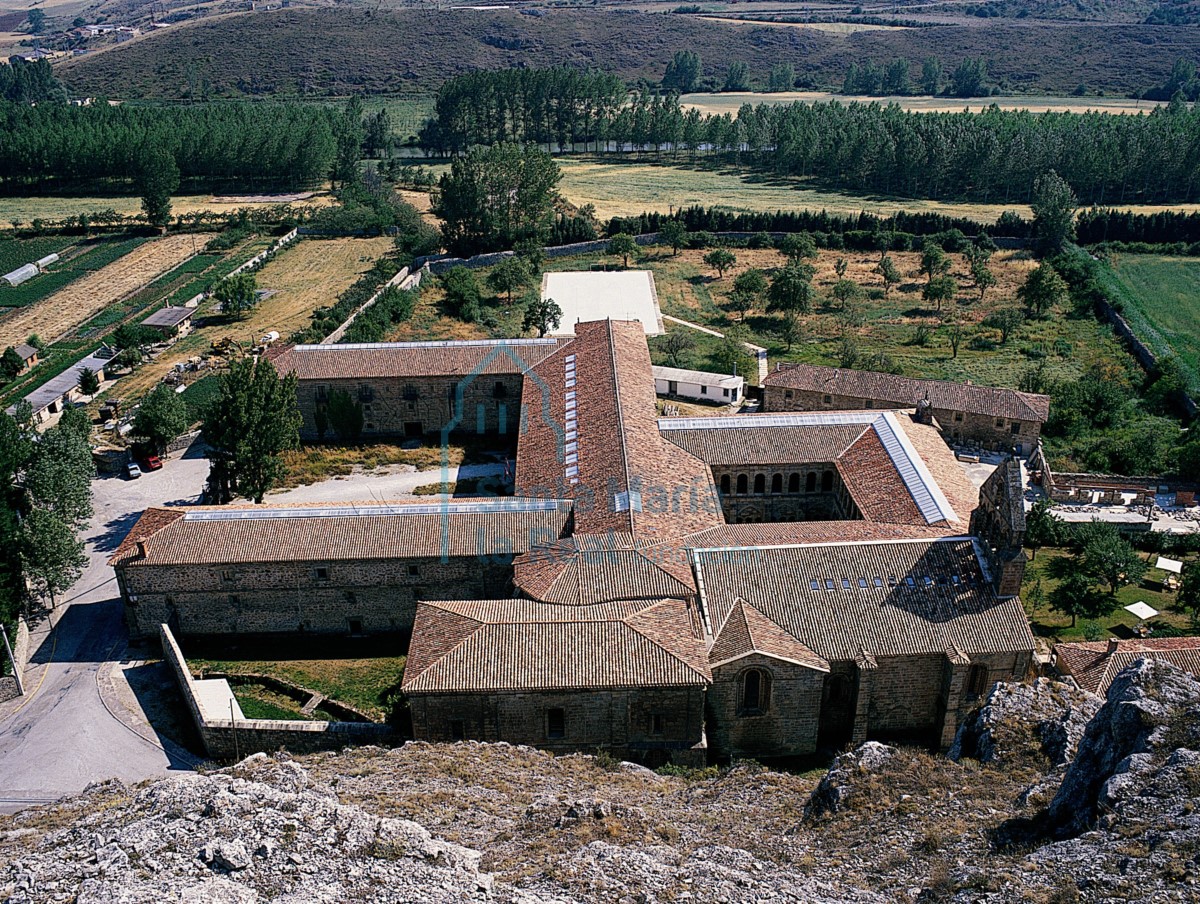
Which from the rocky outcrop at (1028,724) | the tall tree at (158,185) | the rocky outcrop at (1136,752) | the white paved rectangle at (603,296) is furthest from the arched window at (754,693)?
the tall tree at (158,185)

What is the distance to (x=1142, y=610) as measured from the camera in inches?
1720

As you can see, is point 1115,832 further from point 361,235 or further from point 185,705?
point 361,235

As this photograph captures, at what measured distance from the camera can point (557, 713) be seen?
33.5 metres

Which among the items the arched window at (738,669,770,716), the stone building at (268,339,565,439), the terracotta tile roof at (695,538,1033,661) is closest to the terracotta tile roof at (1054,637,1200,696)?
the terracotta tile roof at (695,538,1033,661)

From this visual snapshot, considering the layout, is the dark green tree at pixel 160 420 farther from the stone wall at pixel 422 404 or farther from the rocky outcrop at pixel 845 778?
the rocky outcrop at pixel 845 778

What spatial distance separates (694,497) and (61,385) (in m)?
48.4

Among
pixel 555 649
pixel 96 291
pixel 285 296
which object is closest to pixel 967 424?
pixel 555 649

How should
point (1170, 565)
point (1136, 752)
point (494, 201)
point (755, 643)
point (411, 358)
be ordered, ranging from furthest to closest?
1. point (494, 201)
2. point (411, 358)
3. point (1170, 565)
4. point (755, 643)
5. point (1136, 752)

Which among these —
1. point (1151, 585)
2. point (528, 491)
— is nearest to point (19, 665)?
point (528, 491)

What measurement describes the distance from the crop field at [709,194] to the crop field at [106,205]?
30.3m

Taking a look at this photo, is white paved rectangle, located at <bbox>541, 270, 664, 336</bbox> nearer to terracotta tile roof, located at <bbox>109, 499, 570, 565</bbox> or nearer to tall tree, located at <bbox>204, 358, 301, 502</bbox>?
→ tall tree, located at <bbox>204, 358, 301, 502</bbox>

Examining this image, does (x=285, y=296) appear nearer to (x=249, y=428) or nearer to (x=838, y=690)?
(x=249, y=428)

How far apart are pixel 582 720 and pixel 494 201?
79.0 meters

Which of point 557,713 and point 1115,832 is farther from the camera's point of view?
point 557,713
